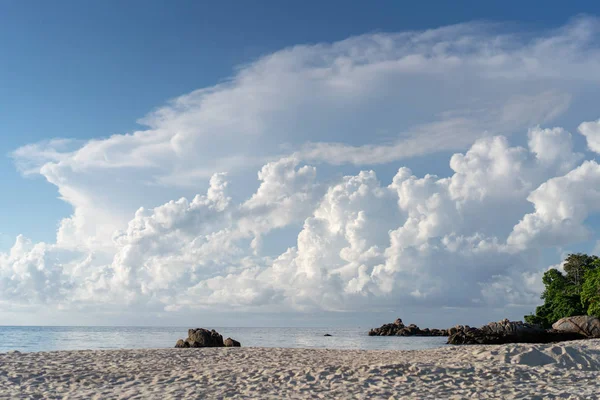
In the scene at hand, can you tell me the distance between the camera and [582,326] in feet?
163

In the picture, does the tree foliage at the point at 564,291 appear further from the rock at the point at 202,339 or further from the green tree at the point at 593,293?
the rock at the point at 202,339

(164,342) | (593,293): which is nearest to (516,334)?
(593,293)

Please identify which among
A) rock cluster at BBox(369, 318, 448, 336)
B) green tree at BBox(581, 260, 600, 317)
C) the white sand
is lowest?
→ rock cluster at BBox(369, 318, 448, 336)

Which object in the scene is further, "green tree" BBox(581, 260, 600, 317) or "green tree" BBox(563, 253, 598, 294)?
"green tree" BBox(563, 253, 598, 294)

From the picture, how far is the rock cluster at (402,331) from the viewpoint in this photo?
370 ft

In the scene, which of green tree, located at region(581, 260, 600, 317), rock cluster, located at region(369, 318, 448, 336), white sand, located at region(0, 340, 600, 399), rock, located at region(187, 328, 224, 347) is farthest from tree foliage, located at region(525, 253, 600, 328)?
white sand, located at region(0, 340, 600, 399)

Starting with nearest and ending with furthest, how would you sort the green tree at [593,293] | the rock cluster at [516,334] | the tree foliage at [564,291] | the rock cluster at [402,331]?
the rock cluster at [516,334]
the green tree at [593,293]
the tree foliage at [564,291]
the rock cluster at [402,331]

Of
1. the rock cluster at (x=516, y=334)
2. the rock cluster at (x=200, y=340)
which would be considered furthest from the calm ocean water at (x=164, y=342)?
the rock cluster at (x=200, y=340)

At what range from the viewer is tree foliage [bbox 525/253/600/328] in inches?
2746

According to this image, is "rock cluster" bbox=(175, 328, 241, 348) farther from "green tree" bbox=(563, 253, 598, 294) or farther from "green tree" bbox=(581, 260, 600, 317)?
"green tree" bbox=(563, 253, 598, 294)

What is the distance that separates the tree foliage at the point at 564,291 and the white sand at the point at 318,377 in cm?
5320

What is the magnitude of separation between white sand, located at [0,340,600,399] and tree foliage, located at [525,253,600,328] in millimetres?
53200

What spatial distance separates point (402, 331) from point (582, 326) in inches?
2696

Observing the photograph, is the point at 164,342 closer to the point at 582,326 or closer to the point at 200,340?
the point at 200,340
